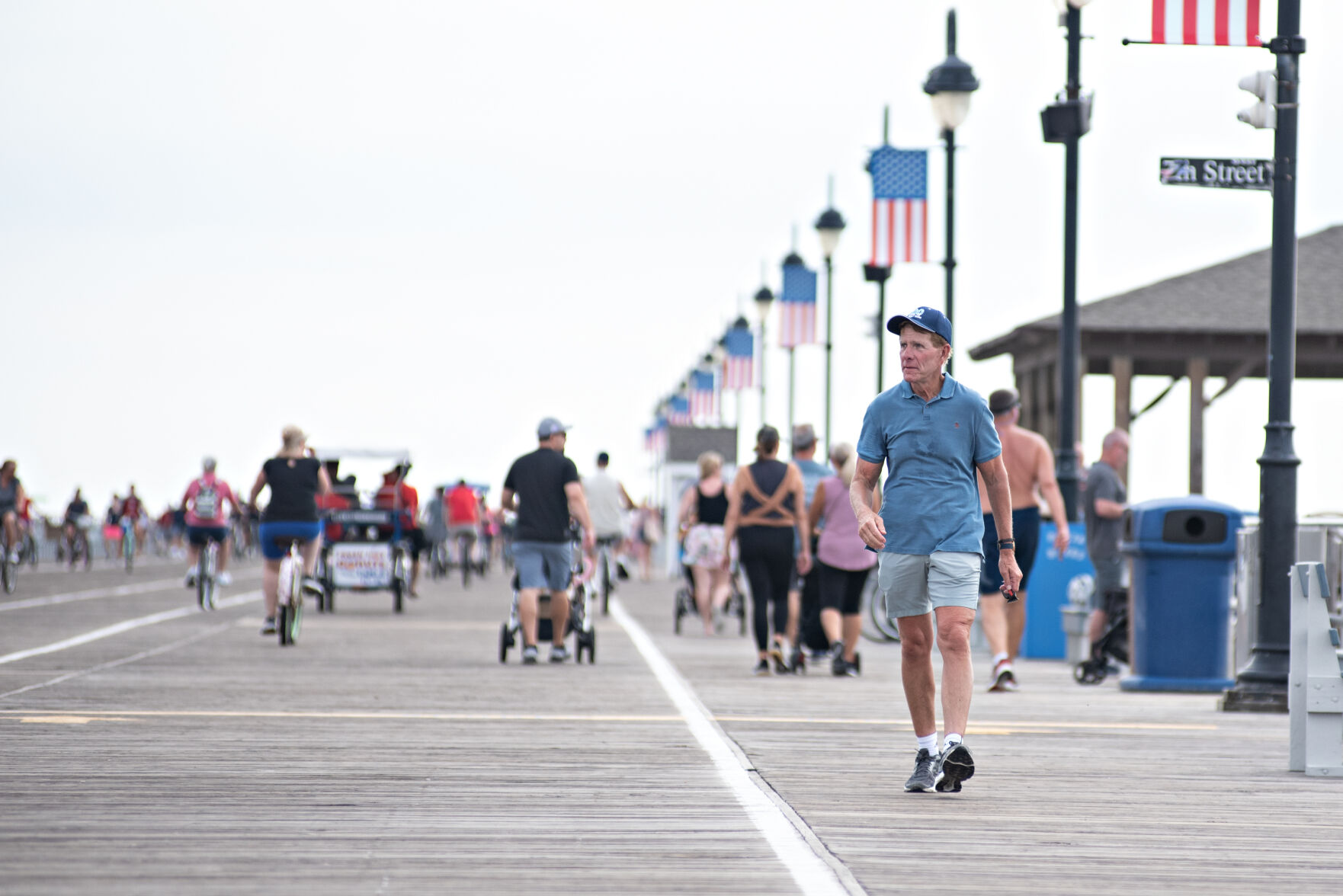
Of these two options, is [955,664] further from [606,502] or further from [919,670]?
[606,502]

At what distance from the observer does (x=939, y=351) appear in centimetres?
884

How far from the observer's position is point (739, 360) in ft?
163

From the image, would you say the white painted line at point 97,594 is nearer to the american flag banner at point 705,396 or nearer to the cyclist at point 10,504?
the cyclist at point 10,504

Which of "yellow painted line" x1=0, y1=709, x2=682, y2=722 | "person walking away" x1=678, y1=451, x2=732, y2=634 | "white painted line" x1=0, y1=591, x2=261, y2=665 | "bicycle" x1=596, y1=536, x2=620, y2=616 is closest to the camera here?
"yellow painted line" x1=0, y1=709, x2=682, y2=722

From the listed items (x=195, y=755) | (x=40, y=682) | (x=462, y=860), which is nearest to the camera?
(x=462, y=860)

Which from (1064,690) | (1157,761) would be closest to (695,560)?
(1064,690)

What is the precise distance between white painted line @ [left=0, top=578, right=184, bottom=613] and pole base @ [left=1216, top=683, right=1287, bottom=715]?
14524mm

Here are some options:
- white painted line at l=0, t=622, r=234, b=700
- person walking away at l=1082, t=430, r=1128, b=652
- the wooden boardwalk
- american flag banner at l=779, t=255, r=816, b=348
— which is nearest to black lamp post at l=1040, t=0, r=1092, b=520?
person walking away at l=1082, t=430, r=1128, b=652

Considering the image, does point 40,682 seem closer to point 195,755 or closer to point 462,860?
point 195,755

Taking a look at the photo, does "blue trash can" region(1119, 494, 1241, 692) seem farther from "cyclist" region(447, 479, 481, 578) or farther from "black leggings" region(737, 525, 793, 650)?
"cyclist" region(447, 479, 481, 578)

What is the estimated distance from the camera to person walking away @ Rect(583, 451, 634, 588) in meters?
26.5

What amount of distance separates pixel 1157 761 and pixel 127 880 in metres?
5.40

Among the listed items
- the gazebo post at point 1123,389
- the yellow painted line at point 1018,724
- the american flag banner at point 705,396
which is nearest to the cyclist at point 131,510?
the american flag banner at point 705,396

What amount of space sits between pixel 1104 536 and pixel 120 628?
921 centimetres
